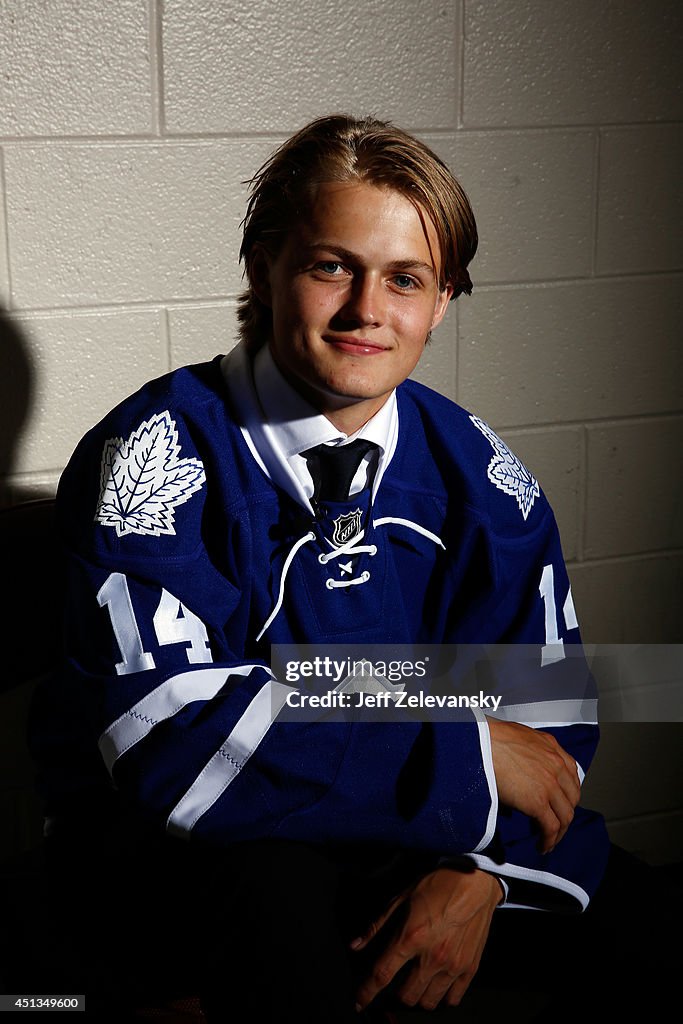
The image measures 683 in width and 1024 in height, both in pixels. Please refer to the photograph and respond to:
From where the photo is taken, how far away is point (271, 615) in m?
1.18

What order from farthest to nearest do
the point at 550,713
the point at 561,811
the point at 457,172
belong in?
the point at 457,172 → the point at 550,713 → the point at 561,811

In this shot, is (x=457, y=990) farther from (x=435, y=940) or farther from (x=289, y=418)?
(x=289, y=418)

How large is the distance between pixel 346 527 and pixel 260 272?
0.29 metres

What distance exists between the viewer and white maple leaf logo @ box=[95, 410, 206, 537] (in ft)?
3.53

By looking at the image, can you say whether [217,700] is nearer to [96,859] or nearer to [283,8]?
[96,859]

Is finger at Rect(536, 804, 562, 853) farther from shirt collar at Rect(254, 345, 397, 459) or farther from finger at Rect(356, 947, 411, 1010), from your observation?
shirt collar at Rect(254, 345, 397, 459)

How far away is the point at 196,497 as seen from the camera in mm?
1112

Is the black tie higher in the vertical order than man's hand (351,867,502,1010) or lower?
higher

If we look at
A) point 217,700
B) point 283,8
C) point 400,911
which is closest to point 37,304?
point 283,8

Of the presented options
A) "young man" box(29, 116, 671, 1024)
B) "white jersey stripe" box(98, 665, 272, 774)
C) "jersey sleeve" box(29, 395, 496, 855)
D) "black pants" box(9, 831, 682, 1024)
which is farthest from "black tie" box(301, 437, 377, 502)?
"black pants" box(9, 831, 682, 1024)

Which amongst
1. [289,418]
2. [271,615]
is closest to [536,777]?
[271,615]

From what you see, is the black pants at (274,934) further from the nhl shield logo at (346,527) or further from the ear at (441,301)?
the ear at (441,301)

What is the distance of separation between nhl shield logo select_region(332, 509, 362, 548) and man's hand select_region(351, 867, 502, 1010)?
350 millimetres

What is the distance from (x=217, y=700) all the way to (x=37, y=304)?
748 millimetres
